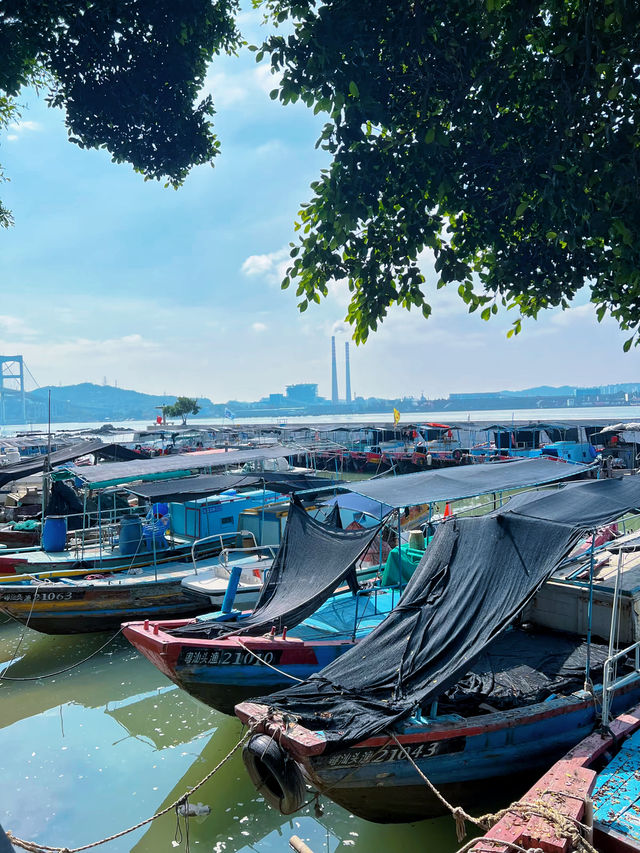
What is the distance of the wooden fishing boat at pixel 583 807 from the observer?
3898 millimetres

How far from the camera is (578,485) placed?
8.02 metres

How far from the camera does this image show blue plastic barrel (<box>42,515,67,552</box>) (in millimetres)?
14164

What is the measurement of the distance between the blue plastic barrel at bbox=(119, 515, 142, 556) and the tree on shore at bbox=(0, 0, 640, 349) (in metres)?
9.11

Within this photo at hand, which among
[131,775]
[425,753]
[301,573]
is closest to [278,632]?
[301,573]

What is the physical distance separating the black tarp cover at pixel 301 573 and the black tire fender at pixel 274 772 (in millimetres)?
2741

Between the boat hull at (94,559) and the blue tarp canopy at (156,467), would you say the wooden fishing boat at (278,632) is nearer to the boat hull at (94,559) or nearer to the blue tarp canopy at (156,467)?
the boat hull at (94,559)

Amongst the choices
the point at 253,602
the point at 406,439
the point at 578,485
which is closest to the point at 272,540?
the point at 253,602

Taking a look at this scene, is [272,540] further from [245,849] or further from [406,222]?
[406,222]

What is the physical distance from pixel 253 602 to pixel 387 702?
590 centimetres

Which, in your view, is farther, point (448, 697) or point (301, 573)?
point (301, 573)

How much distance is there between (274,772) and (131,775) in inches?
138

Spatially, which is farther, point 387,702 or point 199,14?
point 199,14

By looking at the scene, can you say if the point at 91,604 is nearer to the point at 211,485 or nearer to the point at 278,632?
the point at 211,485

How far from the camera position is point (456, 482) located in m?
9.27
